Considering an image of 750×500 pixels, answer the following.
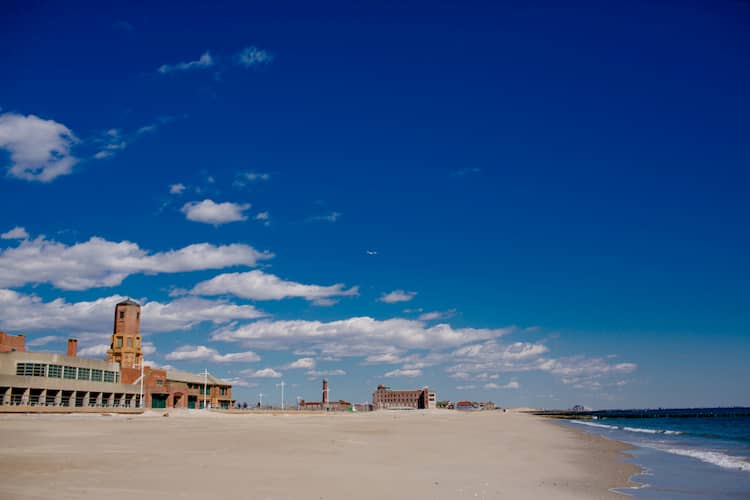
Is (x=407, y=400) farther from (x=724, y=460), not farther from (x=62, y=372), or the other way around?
(x=724, y=460)

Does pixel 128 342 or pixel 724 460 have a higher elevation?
pixel 128 342

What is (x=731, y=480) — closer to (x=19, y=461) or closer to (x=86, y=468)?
(x=86, y=468)

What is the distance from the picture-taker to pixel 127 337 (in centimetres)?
9825

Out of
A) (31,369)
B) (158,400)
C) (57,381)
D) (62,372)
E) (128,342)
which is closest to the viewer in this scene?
(31,369)

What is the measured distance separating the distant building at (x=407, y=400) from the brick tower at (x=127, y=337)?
104924mm

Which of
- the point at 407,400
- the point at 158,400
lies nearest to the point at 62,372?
the point at 158,400

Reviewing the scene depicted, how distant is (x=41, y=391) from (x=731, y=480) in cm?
7147

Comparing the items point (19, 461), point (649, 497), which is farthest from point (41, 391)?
point (649, 497)

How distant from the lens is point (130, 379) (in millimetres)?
90812

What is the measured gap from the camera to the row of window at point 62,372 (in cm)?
6919

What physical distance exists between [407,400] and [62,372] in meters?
137

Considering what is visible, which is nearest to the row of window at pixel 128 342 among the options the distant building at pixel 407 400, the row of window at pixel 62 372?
the row of window at pixel 62 372

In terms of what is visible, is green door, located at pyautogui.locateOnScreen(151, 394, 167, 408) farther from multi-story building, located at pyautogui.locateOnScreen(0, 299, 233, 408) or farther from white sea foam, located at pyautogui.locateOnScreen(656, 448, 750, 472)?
white sea foam, located at pyautogui.locateOnScreen(656, 448, 750, 472)

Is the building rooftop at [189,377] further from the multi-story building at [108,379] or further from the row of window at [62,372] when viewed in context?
the row of window at [62,372]
